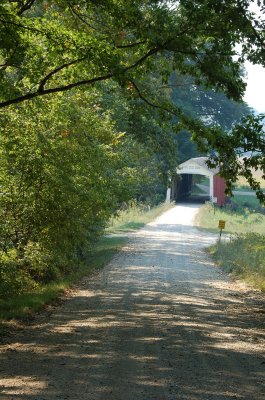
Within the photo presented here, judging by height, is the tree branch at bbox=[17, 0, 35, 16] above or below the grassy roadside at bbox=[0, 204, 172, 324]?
above

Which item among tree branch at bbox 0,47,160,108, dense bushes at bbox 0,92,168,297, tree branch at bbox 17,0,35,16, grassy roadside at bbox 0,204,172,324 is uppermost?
tree branch at bbox 17,0,35,16

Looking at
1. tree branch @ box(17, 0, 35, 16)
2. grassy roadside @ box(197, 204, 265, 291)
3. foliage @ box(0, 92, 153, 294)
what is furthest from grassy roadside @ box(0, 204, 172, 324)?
tree branch @ box(17, 0, 35, 16)

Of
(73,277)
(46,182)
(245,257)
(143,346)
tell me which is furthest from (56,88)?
(245,257)

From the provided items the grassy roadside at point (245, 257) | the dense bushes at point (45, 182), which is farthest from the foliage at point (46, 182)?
the grassy roadside at point (245, 257)

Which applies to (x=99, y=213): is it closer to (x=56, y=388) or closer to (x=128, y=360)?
(x=128, y=360)

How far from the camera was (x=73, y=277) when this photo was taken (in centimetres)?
2117

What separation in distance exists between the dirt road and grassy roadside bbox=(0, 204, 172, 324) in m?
0.50

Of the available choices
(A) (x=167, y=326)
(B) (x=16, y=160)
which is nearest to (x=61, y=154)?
(B) (x=16, y=160)

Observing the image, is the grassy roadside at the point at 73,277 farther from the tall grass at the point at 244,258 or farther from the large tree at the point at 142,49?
the tall grass at the point at 244,258

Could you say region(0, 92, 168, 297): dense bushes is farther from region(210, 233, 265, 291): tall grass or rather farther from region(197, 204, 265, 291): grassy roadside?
region(210, 233, 265, 291): tall grass

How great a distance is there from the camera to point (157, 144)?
94.0 feet

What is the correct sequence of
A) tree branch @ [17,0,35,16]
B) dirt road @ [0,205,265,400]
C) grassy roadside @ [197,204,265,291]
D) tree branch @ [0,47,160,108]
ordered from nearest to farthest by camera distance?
dirt road @ [0,205,265,400] < tree branch @ [0,47,160,108] < tree branch @ [17,0,35,16] < grassy roadside @ [197,204,265,291]

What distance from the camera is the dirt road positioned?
24.8 ft

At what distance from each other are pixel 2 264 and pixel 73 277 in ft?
20.5
